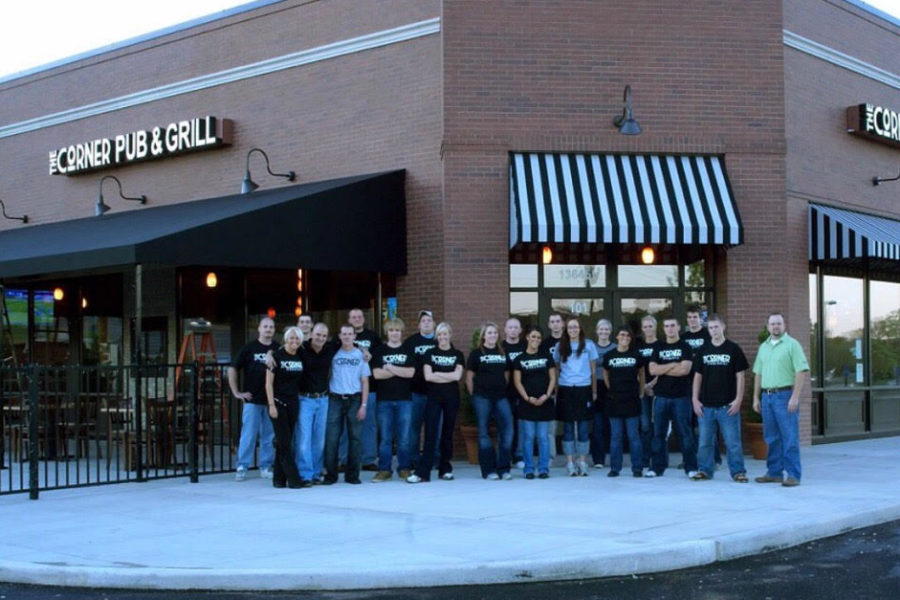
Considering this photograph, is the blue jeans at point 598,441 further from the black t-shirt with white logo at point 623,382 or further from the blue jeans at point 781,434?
the blue jeans at point 781,434

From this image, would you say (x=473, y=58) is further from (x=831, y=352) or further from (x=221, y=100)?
(x=831, y=352)

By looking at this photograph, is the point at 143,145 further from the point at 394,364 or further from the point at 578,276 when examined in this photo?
the point at 394,364

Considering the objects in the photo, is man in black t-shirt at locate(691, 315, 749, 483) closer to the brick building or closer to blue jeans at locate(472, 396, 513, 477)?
blue jeans at locate(472, 396, 513, 477)

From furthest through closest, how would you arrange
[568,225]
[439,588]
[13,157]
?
[13,157] < [568,225] < [439,588]

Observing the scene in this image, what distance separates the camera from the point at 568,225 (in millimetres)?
15000

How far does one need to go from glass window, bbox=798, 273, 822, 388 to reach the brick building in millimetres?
47

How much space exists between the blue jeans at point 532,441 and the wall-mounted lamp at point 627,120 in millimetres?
4064

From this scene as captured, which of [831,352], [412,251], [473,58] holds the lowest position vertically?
[831,352]

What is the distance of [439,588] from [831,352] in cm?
1239

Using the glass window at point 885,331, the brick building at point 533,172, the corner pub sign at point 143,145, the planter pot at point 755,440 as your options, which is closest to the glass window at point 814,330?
the brick building at point 533,172

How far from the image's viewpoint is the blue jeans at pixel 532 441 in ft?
44.8

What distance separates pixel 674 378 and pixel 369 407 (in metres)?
3.68

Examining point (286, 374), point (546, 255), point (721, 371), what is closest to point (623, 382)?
point (721, 371)

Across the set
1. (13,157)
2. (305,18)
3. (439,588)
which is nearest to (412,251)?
(305,18)
